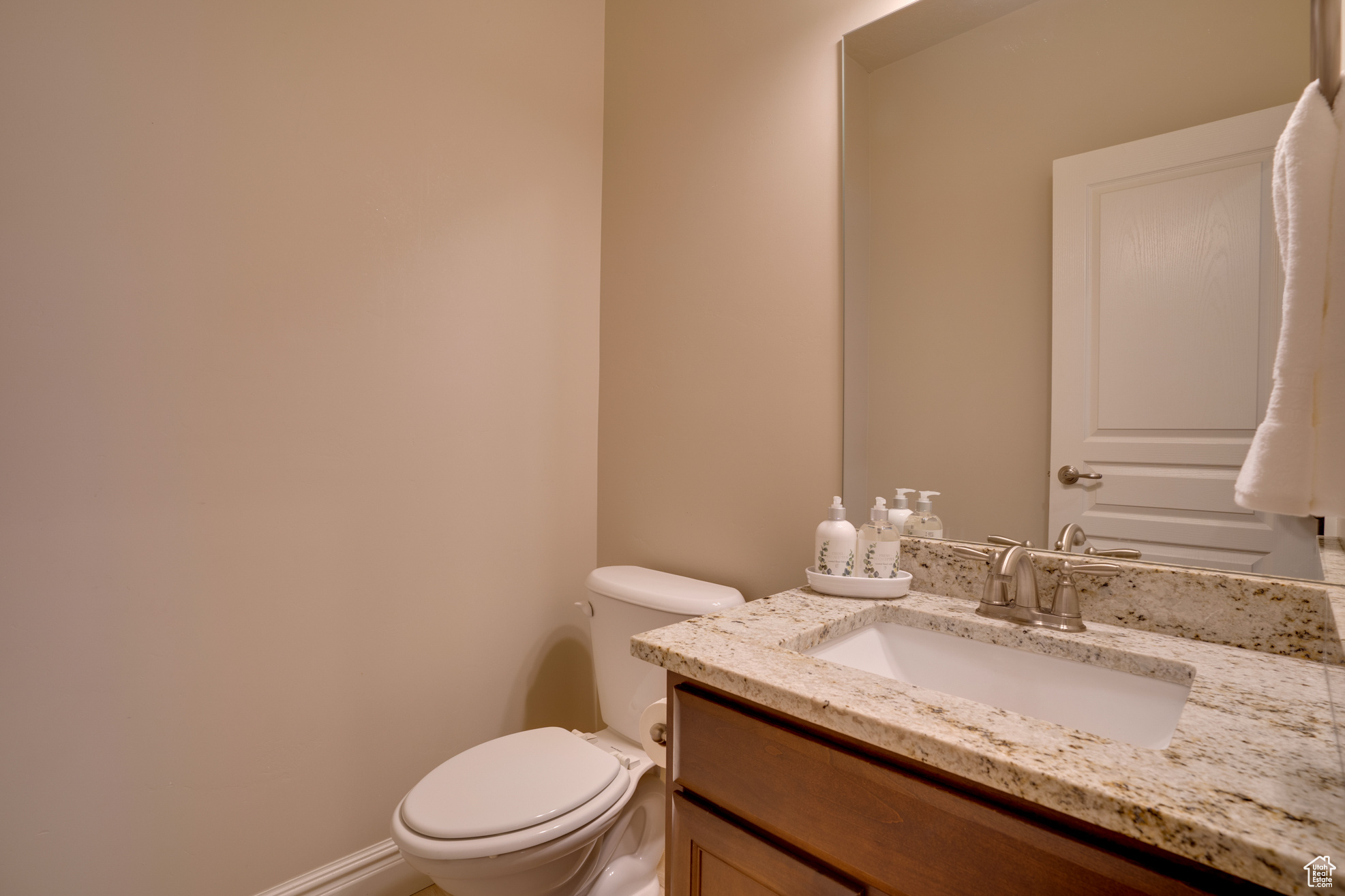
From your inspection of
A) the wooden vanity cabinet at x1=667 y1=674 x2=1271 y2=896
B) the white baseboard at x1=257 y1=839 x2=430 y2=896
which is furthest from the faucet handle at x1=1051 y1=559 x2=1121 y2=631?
the white baseboard at x1=257 y1=839 x2=430 y2=896

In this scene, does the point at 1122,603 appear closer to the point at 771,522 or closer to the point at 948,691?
the point at 948,691

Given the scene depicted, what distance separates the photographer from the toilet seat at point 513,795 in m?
1.01

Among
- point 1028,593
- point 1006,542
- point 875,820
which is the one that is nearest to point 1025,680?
point 1028,593

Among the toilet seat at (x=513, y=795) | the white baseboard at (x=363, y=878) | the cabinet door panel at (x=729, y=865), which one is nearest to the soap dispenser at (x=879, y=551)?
the cabinet door panel at (x=729, y=865)

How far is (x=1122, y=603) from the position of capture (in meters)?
0.93

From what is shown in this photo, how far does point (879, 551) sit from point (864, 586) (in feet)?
0.23

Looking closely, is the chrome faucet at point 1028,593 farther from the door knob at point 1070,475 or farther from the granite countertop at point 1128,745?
the door knob at point 1070,475

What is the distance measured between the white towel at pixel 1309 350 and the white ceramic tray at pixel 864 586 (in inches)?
26.0

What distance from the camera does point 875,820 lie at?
62 centimetres

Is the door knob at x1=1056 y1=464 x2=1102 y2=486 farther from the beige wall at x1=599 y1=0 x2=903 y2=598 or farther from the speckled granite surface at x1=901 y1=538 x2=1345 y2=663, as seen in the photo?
the beige wall at x1=599 y1=0 x2=903 y2=598

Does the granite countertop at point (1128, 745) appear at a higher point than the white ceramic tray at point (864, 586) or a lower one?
lower

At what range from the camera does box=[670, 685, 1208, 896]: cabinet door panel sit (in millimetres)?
511

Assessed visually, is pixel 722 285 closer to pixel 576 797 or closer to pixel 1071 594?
pixel 1071 594

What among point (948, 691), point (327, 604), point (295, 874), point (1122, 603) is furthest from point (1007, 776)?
point (295, 874)
